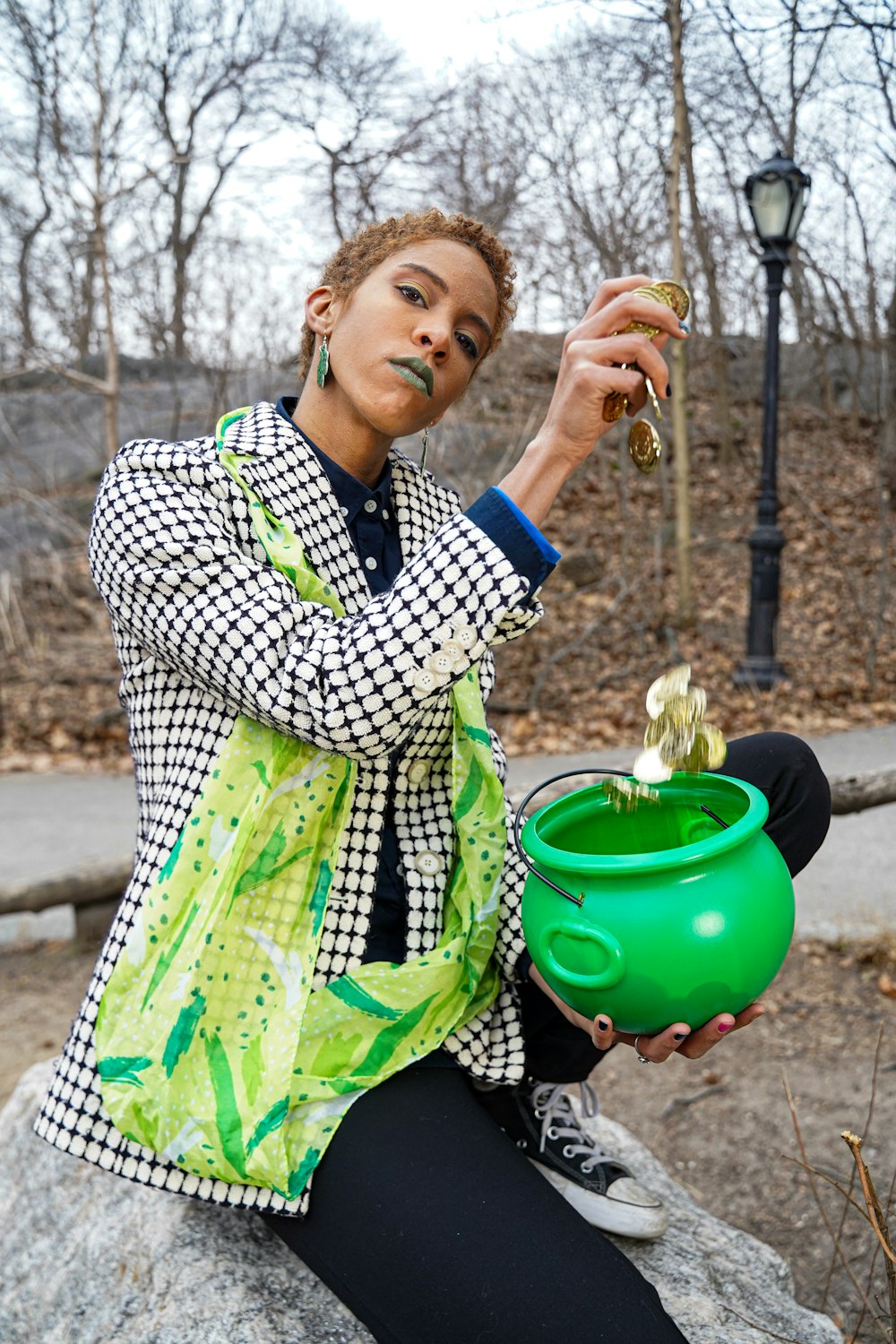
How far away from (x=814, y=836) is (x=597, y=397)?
838 mm

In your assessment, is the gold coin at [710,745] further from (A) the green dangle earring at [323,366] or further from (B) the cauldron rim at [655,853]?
(A) the green dangle earring at [323,366]

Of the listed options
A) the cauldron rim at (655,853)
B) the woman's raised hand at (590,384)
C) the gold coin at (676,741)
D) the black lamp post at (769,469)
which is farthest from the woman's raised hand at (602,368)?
the black lamp post at (769,469)

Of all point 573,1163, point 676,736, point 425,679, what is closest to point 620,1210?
point 573,1163

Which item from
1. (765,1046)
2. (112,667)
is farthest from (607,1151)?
(112,667)

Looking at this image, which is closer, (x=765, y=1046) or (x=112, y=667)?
(x=765, y=1046)

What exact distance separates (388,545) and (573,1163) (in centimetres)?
113

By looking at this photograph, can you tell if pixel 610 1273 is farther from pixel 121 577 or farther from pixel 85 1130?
pixel 121 577

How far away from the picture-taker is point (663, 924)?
50.5 inches

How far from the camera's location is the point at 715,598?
9773mm

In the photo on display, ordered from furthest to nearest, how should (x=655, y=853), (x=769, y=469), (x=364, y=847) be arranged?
(x=769, y=469) → (x=364, y=847) → (x=655, y=853)

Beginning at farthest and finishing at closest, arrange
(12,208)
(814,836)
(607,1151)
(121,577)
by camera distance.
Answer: (12,208) → (607,1151) → (814,836) → (121,577)

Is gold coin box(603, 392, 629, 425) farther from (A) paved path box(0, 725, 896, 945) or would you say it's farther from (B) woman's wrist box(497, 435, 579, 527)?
(A) paved path box(0, 725, 896, 945)

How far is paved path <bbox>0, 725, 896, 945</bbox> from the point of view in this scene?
4.29 meters

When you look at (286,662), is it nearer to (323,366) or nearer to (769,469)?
(323,366)
